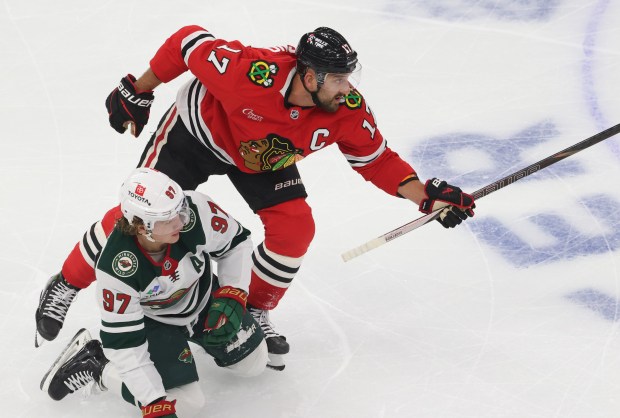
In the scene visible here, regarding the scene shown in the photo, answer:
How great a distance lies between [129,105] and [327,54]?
0.85 meters

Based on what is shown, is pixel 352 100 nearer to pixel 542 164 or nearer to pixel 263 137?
pixel 263 137

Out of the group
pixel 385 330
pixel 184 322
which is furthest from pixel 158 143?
pixel 385 330

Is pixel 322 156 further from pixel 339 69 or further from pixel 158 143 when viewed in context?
pixel 339 69

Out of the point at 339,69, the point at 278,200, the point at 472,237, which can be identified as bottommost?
the point at 472,237

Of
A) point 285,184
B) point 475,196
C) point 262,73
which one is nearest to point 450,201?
point 475,196

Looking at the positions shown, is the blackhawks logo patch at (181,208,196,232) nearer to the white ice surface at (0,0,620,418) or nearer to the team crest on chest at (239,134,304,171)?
the team crest on chest at (239,134,304,171)

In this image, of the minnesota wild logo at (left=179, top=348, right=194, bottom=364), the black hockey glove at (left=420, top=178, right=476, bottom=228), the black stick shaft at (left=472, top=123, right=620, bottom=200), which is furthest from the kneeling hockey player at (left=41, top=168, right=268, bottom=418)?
the black stick shaft at (left=472, top=123, right=620, bottom=200)

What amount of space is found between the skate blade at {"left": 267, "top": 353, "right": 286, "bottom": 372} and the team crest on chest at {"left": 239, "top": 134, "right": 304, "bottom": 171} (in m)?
0.70

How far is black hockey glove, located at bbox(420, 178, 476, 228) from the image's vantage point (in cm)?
352

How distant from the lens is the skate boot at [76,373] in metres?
3.35

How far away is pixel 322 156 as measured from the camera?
4902 mm

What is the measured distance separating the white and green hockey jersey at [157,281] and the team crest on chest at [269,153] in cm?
32

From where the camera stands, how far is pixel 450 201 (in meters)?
3.53

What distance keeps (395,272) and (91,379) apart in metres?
1.42
